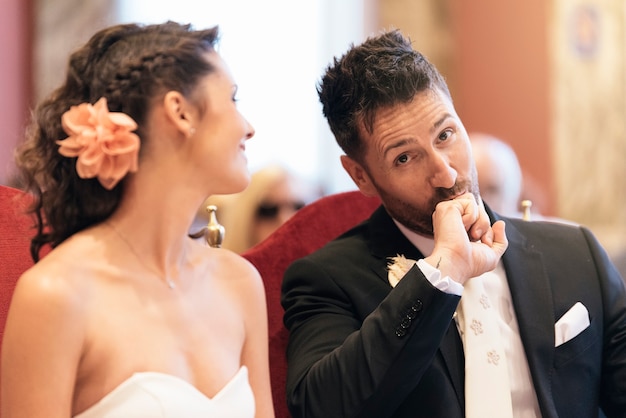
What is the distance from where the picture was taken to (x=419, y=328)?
68.1 inches

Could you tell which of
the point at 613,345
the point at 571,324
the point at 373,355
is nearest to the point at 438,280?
the point at 373,355

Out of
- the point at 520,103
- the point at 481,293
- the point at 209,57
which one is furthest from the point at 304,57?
the point at 209,57

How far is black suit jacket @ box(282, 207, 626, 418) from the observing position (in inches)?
68.8

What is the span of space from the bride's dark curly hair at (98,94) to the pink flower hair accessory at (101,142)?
36 millimetres

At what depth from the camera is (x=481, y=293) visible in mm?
2018

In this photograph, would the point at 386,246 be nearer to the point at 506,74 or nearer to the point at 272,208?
the point at 272,208

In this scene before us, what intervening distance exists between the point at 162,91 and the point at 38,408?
0.51 m

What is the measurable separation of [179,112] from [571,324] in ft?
3.39

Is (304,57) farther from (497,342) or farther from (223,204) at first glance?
(497,342)

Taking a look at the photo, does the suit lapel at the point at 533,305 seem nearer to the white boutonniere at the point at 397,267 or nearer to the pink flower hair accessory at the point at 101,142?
the white boutonniere at the point at 397,267

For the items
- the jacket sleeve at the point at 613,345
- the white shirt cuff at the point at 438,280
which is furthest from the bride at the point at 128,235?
the jacket sleeve at the point at 613,345

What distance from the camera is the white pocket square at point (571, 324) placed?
199 centimetres

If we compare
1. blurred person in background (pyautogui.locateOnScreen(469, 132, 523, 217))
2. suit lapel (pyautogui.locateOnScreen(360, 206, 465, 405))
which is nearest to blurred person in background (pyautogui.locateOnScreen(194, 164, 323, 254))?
blurred person in background (pyautogui.locateOnScreen(469, 132, 523, 217))

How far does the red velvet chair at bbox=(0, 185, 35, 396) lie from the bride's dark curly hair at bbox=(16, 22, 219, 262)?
1.03 feet
